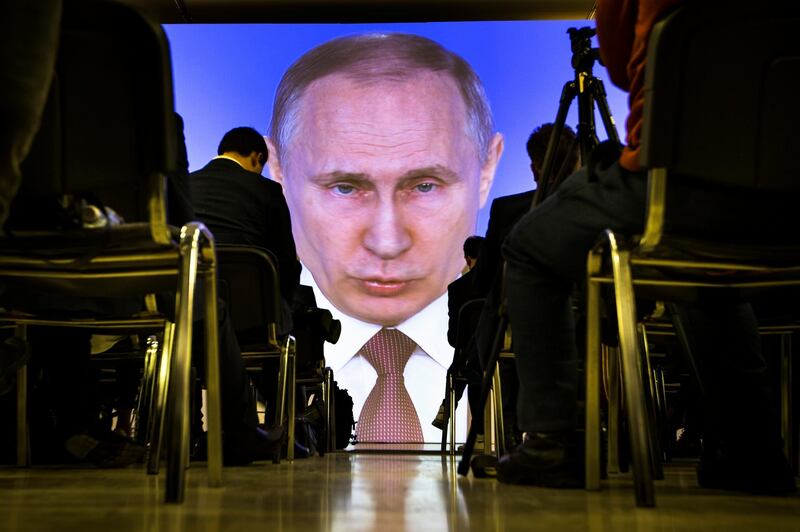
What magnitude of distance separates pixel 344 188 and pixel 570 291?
13.6 feet

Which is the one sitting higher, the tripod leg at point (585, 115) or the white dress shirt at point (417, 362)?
the tripod leg at point (585, 115)

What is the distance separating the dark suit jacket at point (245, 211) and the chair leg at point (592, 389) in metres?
1.78

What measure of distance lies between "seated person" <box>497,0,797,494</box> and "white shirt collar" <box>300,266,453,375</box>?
3.82 meters

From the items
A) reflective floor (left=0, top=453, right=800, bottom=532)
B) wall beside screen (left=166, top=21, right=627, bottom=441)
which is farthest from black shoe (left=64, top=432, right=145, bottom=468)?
wall beside screen (left=166, top=21, right=627, bottom=441)

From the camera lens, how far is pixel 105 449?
2.29 m

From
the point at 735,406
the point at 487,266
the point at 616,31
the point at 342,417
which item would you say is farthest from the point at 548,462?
the point at 342,417

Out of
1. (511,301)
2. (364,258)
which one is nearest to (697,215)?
(511,301)

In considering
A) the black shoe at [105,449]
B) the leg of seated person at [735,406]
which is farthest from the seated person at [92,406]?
the leg of seated person at [735,406]

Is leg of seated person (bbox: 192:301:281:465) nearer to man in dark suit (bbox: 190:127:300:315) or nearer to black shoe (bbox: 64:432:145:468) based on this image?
black shoe (bbox: 64:432:145:468)

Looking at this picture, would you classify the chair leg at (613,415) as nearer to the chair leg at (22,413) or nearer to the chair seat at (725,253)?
the chair seat at (725,253)

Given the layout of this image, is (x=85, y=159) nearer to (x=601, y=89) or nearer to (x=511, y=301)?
(x=511, y=301)

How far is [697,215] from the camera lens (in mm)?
1385

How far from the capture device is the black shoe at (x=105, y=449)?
2.22m

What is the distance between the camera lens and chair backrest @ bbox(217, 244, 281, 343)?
2631 mm
